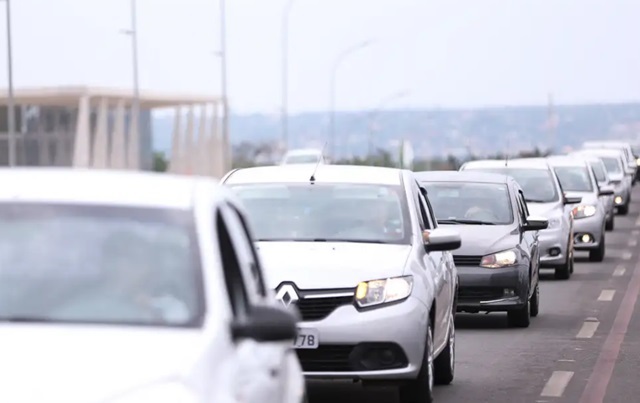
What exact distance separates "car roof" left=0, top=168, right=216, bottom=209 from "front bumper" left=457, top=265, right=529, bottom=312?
34.8ft

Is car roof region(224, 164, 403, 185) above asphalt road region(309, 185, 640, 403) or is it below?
above

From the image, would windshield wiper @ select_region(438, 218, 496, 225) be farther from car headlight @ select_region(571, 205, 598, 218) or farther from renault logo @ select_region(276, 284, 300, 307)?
car headlight @ select_region(571, 205, 598, 218)

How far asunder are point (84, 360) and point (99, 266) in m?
0.73

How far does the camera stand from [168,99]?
89.0 meters

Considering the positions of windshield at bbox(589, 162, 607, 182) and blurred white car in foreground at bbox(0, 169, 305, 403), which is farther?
windshield at bbox(589, 162, 607, 182)

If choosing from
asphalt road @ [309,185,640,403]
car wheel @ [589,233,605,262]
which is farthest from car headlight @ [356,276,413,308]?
car wheel @ [589,233,605,262]

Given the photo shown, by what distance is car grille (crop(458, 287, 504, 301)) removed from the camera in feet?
54.9

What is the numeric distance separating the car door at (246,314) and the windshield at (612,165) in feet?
140

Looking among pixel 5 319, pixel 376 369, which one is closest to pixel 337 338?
pixel 376 369

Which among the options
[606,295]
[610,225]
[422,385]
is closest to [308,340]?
[422,385]

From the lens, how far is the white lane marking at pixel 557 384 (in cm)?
1180

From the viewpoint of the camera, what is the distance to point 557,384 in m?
12.3

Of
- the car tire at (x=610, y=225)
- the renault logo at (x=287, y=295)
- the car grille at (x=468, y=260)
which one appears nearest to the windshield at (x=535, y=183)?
the car grille at (x=468, y=260)

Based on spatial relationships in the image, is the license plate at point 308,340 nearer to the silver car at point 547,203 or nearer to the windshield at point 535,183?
the silver car at point 547,203
